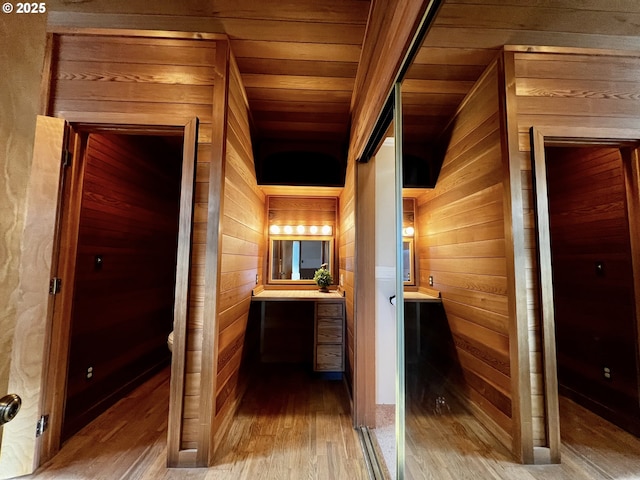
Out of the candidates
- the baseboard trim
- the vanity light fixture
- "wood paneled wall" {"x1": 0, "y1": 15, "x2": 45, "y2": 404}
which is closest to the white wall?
the baseboard trim

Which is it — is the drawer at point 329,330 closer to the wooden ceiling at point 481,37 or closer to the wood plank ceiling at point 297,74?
the wood plank ceiling at point 297,74

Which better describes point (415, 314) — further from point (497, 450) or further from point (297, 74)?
point (297, 74)

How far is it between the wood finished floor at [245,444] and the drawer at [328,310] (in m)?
0.76

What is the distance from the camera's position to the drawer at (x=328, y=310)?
2.99 meters

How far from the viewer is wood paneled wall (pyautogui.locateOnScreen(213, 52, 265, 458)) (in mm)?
1897

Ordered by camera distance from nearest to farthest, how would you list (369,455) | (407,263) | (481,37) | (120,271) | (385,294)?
1. (481,37)
2. (407,263)
3. (369,455)
4. (385,294)
5. (120,271)

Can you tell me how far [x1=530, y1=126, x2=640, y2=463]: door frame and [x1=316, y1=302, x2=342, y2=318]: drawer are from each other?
7.02ft

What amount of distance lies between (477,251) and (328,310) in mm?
1886

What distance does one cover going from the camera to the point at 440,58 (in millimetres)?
1326

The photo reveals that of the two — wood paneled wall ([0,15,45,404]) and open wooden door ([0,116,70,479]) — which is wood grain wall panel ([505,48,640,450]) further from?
open wooden door ([0,116,70,479])

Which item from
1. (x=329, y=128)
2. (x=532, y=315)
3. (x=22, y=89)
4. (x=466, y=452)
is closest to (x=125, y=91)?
(x=22, y=89)

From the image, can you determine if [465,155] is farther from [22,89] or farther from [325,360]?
[325,360]

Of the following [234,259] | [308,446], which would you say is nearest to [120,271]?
[234,259]

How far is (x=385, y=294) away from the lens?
7.75ft
